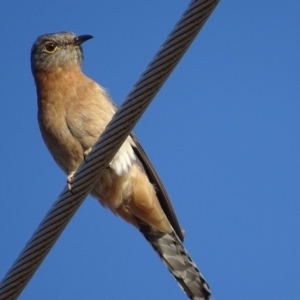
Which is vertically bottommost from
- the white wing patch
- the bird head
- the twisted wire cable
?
the twisted wire cable

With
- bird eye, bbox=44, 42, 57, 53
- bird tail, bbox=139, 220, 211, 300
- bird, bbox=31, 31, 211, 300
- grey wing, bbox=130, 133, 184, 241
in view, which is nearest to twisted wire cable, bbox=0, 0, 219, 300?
bird, bbox=31, 31, 211, 300

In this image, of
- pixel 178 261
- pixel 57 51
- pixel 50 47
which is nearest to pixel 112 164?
pixel 178 261

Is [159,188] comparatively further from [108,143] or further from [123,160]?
[108,143]

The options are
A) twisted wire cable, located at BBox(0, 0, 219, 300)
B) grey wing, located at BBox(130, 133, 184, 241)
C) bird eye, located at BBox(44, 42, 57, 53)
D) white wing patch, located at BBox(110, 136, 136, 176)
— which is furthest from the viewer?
bird eye, located at BBox(44, 42, 57, 53)

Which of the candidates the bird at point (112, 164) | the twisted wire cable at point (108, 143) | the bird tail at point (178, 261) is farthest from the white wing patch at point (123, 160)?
the twisted wire cable at point (108, 143)

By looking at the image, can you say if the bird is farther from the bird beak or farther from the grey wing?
the bird beak

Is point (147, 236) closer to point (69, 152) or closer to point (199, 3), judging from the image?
point (69, 152)
